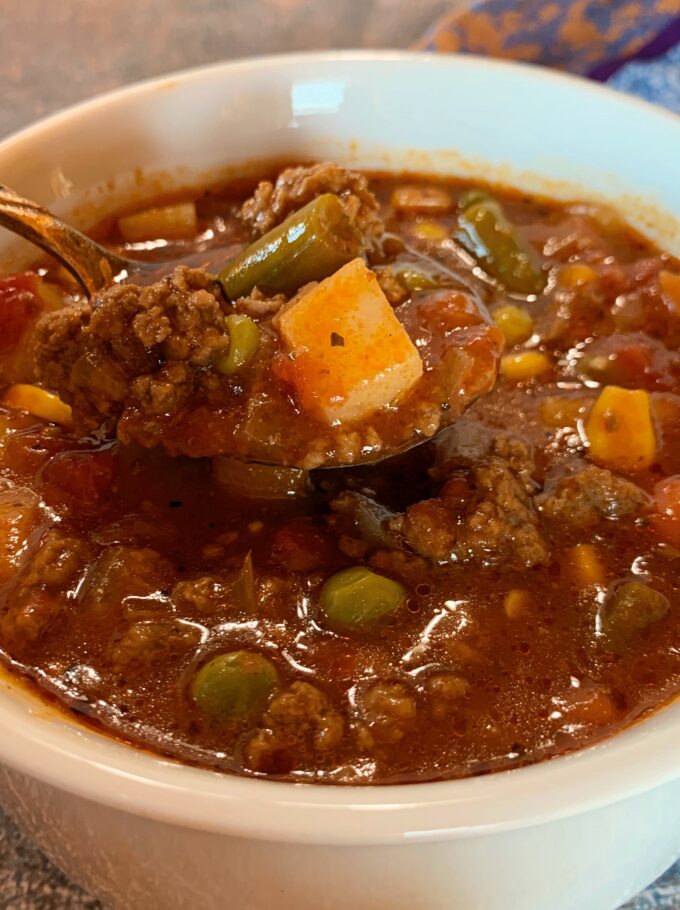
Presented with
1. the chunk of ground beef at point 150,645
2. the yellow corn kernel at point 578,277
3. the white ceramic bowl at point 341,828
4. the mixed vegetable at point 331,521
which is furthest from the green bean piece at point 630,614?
the yellow corn kernel at point 578,277

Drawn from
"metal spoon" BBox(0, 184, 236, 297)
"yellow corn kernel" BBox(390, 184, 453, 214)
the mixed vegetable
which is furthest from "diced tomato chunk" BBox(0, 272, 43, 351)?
"yellow corn kernel" BBox(390, 184, 453, 214)

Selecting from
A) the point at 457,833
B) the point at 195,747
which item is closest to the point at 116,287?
the point at 195,747

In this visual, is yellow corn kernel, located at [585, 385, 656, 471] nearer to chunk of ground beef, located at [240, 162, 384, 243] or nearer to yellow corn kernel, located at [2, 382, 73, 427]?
chunk of ground beef, located at [240, 162, 384, 243]

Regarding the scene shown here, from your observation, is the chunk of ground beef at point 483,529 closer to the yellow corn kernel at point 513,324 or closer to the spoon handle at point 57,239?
the yellow corn kernel at point 513,324

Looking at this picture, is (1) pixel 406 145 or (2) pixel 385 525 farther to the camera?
(1) pixel 406 145

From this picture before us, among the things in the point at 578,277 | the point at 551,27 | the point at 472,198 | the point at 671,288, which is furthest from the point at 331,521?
the point at 551,27

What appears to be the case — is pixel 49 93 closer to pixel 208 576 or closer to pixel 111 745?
pixel 208 576
